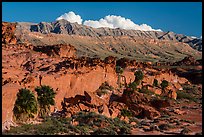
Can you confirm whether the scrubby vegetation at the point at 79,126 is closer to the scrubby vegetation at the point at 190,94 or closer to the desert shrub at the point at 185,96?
the desert shrub at the point at 185,96

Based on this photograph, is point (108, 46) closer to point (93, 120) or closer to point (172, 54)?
point (172, 54)

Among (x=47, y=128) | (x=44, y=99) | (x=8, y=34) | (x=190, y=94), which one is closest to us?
(x=47, y=128)

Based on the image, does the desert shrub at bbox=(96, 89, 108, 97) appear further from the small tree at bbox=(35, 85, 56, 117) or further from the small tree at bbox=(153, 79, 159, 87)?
the small tree at bbox=(153, 79, 159, 87)

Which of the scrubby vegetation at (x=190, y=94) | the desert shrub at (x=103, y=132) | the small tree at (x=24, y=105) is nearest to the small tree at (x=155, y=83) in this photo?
the scrubby vegetation at (x=190, y=94)

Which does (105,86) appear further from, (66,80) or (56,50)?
(56,50)

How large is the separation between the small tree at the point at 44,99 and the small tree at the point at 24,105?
2834 millimetres

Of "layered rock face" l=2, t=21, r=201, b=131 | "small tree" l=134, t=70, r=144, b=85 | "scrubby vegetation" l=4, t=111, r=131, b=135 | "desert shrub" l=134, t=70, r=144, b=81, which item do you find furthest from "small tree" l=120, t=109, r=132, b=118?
"desert shrub" l=134, t=70, r=144, b=81

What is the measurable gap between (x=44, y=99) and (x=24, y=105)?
3.90 metres

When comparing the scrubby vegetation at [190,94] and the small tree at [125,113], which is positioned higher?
the scrubby vegetation at [190,94]

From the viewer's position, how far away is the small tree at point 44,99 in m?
31.6

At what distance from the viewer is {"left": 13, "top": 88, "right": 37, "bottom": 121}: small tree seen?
27734 mm

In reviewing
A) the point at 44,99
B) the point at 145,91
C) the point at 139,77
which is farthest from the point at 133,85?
the point at 44,99

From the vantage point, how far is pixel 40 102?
31562 millimetres

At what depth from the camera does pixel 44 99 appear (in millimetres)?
31609
